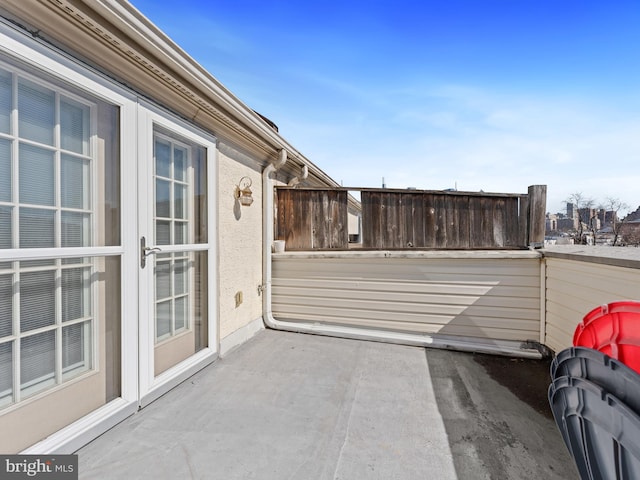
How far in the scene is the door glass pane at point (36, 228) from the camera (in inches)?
60.0

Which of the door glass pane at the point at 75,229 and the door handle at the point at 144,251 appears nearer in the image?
the door glass pane at the point at 75,229

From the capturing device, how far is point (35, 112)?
1.58 meters

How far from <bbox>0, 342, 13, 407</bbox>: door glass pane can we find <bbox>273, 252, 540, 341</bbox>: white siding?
2.80 meters

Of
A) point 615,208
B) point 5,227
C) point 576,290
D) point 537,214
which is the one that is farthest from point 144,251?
point 615,208

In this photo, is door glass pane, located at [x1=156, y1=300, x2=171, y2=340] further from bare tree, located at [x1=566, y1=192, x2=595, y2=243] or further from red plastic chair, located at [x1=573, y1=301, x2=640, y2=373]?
bare tree, located at [x1=566, y1=192, x2=595, y2=243]

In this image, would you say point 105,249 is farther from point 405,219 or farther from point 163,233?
point 405,219

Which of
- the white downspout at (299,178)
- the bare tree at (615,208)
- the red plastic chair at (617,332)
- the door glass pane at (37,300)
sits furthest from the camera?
the bare tree at (615,208)

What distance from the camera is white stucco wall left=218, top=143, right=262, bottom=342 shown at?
3.08m

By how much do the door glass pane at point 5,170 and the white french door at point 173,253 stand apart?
682 mm

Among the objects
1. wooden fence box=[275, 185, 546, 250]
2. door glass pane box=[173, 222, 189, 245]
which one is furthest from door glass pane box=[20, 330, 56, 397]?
wooden fence box=[275, 185, 546, 250]

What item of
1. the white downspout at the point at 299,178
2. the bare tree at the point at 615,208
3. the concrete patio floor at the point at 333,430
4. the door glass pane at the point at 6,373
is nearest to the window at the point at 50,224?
the door glass pane at the point at 6,373

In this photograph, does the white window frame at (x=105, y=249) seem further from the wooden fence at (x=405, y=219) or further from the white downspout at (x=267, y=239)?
the wooden fence at (x=405, y=219)

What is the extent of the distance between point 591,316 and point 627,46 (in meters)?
5.00

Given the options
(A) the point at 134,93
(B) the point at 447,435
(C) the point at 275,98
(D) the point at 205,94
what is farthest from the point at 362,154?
(B) the point at 447,435
